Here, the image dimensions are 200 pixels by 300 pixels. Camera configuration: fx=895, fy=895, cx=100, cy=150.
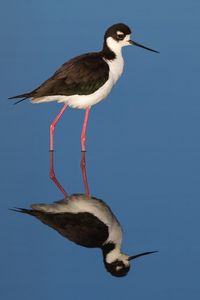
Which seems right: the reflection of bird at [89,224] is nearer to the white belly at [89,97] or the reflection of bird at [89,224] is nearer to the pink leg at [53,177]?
the pink leg at [53,177]

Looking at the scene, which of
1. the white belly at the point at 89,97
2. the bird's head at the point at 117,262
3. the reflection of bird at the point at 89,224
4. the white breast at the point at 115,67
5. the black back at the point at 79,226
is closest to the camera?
the bird's head at the point at 117,262

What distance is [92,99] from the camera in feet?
21.5

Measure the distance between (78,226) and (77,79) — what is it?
1757 millimetres

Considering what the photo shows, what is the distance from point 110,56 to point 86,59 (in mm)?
291

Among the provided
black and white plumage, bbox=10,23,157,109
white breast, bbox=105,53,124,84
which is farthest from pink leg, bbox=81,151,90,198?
white breast, bbox=105,53,124,84

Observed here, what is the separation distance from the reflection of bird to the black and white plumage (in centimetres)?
115

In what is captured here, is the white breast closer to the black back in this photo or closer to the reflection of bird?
the reflection of bird

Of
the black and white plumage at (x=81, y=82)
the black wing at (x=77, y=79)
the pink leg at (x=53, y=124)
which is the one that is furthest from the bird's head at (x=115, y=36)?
the pink leg at (x=53, y=124)

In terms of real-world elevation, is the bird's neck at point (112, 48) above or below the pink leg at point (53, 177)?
above

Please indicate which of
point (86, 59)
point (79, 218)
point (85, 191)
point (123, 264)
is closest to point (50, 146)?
point (86, 59)

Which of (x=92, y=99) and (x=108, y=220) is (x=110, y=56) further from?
(x=108, y=220)

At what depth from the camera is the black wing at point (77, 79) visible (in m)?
6.36

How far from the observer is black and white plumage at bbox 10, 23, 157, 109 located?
20.9ft

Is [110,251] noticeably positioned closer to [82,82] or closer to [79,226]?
[79,226]
